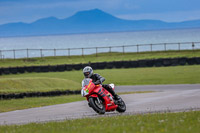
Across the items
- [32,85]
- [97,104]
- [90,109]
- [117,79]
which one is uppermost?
[97,104]

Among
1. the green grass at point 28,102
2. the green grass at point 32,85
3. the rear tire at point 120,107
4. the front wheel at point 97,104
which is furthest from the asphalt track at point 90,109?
the green grass at point 32,85

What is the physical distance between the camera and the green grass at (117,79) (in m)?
26.8

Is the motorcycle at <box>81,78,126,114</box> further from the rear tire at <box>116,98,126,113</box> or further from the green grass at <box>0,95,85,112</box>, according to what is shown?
the green grass at <box>0,95,85,112</box>

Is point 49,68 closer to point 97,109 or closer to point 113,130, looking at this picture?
point 97,109

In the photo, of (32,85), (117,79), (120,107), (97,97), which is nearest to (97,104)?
(97,97)

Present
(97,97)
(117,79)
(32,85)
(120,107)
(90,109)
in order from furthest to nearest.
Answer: (117,79)
(32,85)
(90,109)
(120,107)
(97,97)

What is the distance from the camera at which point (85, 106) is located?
1928 cm

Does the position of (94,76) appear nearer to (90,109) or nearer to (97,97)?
(97,97)

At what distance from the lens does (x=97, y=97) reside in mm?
14773

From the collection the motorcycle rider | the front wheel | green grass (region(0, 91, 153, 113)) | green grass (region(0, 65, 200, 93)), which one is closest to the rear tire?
the motorcycle rider

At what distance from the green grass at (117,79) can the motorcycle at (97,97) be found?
10.3m

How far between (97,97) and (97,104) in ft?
0.73

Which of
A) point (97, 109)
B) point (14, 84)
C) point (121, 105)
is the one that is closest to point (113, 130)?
point (97, 109)

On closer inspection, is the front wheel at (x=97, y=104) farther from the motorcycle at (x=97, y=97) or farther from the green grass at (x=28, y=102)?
the green grass at (x=28, y=102)
